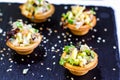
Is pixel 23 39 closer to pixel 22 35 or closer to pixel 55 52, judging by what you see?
pixel 22 35

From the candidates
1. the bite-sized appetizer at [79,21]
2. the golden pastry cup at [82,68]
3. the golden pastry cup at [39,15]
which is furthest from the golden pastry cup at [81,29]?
the golden pastry cup at [82,68]

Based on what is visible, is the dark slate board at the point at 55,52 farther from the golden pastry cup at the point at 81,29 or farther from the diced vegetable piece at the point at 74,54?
the diced vegetable piece at the point at 74,54

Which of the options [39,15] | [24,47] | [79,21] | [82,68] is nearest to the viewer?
[82,68]

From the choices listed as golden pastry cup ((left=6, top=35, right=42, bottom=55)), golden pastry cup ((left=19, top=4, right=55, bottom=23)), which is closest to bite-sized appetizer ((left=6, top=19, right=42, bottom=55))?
golden pastry cup ((left=6, top=35, right=42, bottom=55))

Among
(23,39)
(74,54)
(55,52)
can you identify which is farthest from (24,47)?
(74,54)

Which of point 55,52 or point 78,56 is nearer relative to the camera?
point 78,56
